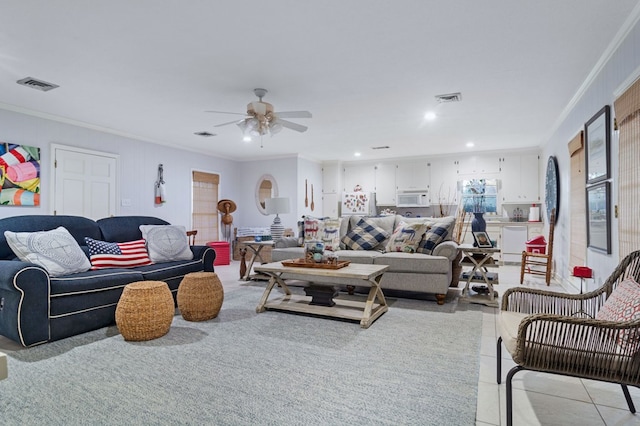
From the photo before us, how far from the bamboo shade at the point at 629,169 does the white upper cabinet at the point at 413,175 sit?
16.9 feet

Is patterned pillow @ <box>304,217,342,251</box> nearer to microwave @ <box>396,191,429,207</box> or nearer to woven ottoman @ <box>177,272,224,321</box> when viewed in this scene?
woven ottoman @ <box>177,272,224,321</box>

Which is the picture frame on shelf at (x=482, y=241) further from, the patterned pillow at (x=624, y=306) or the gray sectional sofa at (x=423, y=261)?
the patterned pillow at (x=624, y=306)

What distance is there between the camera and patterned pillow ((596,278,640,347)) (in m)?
1.41

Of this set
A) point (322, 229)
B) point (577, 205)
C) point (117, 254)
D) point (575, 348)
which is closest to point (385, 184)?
point (322, 229)

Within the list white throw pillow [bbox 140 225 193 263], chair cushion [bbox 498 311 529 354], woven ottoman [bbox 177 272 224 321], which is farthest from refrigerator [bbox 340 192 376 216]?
chair cushion [bbox 498 311 529 354]

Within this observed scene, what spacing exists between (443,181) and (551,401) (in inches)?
248

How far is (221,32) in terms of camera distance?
8.67ft

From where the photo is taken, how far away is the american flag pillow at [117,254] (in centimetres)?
353

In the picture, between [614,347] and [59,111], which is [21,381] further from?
[59,111]

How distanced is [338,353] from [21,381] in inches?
77.5

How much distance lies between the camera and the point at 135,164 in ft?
19.4

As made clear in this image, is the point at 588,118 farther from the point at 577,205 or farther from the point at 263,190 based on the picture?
the point at 263,190

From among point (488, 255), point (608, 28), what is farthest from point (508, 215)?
point (608, 28)

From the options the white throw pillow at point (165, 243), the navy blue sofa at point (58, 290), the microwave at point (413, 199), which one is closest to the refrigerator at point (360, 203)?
the microwave at point (413, 199)
